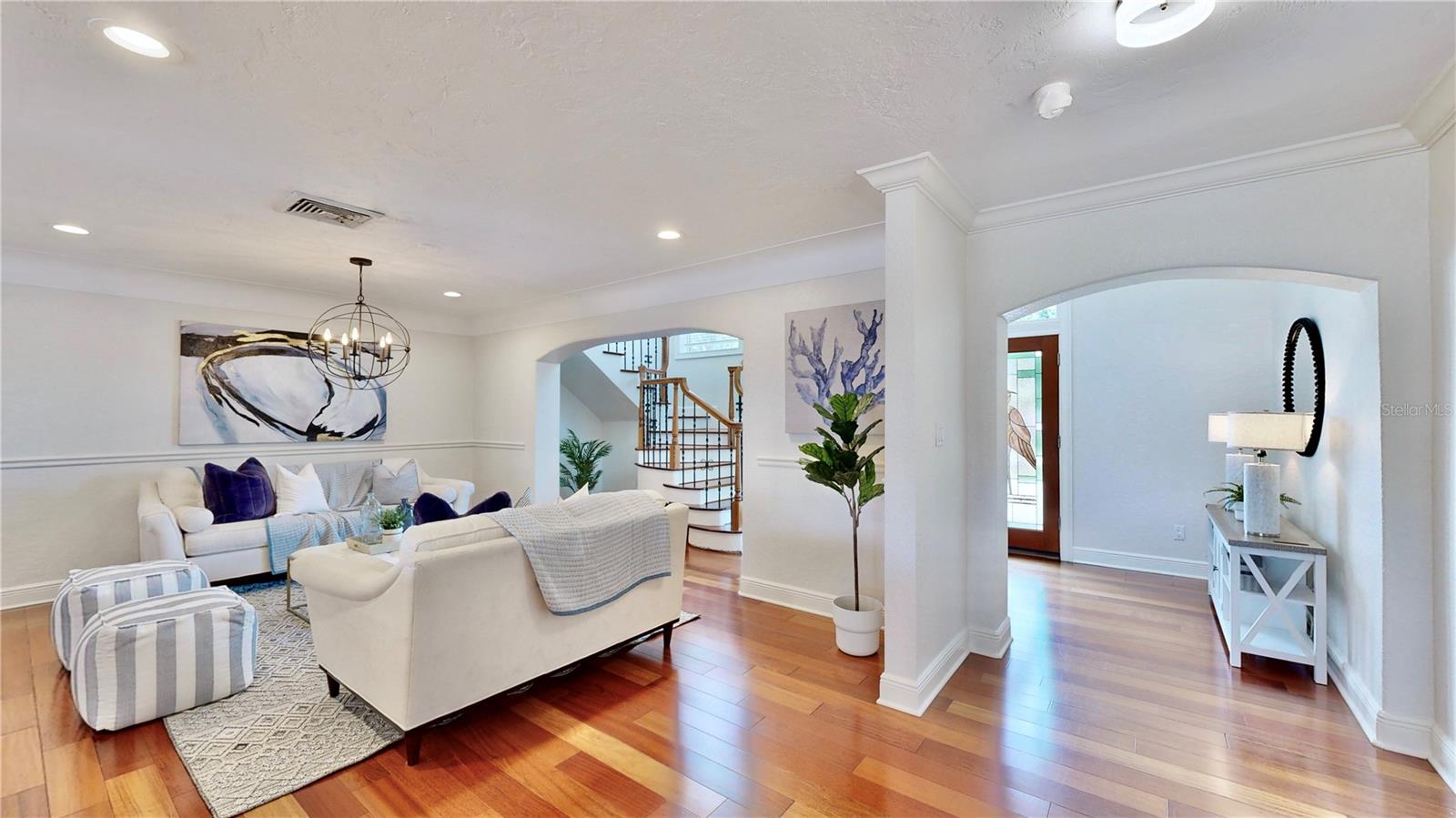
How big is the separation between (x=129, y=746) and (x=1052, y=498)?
6166 mm

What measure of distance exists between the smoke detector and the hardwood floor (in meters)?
2.39

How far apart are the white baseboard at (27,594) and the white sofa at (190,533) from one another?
603 millimetres

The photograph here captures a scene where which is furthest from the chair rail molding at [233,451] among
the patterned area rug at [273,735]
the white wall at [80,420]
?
the patterned area rug at [273,735]

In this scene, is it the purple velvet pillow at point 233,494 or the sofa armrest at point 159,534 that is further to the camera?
the purple velvet pillow at point 233,494

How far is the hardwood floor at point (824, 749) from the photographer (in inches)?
77.0

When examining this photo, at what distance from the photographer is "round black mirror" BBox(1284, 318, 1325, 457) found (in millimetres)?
3086

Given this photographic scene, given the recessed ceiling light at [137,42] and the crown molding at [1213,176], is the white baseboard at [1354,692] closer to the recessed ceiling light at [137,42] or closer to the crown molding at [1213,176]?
the crown molding at [1213,176]

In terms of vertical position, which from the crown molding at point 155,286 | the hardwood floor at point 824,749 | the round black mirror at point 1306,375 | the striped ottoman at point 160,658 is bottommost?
the hardwood floor at point 824,749

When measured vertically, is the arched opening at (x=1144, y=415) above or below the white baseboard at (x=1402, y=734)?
above

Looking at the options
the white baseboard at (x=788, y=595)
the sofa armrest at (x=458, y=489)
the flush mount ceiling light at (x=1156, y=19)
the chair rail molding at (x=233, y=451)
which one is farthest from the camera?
the sofa armrest at (x=458, y=489)

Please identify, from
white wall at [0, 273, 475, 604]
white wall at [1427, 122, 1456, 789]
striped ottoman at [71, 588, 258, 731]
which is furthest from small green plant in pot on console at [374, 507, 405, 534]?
white wall at [1427, 122, 1456, 789]

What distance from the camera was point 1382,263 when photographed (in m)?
2.26

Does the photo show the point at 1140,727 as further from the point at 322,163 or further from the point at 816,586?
the point at 322,163

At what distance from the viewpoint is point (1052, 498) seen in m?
5.26
